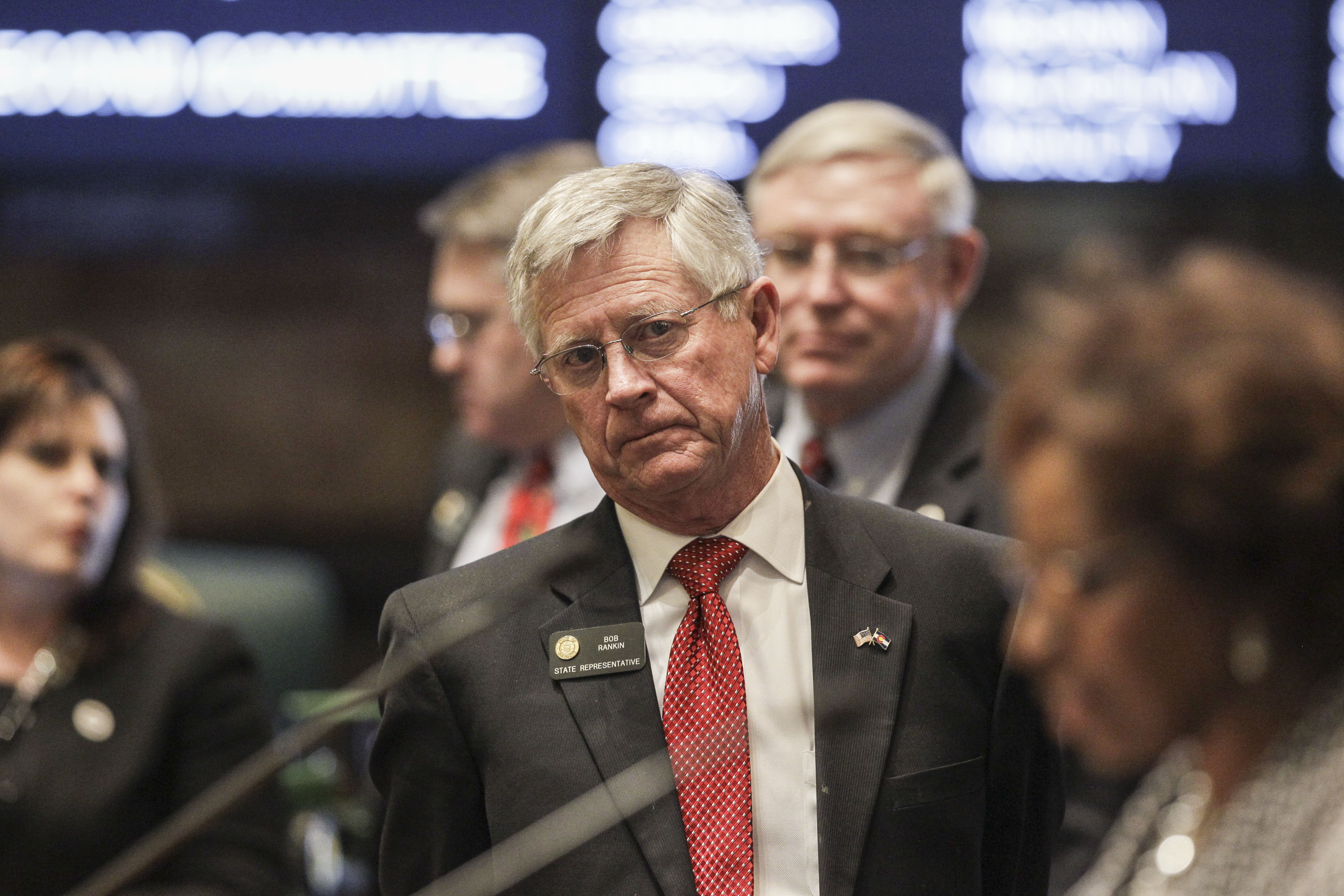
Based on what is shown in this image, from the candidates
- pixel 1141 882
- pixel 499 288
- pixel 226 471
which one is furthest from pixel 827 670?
pixel 226 471

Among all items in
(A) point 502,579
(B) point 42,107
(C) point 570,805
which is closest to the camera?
(C) point 570,805

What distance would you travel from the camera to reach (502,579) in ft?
5.82

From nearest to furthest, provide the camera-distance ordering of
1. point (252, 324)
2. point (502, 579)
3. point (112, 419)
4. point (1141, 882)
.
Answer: point (1141, 882) < point (502, 579) < point (112, 419) < point (252, 324)

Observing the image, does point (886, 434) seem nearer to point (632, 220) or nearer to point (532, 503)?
point (532, 503)

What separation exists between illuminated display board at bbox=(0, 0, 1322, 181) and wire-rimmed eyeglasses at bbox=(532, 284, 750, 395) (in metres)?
2.19

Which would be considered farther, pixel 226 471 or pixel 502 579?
pixel 226 471

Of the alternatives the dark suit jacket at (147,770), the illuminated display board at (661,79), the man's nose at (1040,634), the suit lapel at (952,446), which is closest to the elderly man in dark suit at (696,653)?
the man's nose at (1040,634)

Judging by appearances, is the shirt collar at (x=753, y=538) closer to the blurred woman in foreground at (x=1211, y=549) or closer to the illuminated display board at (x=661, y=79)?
the blurred woman in foreground at (x=1211, y=549)

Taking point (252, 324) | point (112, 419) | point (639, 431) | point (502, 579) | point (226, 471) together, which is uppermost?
point (639, 431)

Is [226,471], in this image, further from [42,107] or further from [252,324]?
[42,107]

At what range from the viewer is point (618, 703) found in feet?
5.45

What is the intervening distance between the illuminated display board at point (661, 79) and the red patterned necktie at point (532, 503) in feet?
3.74

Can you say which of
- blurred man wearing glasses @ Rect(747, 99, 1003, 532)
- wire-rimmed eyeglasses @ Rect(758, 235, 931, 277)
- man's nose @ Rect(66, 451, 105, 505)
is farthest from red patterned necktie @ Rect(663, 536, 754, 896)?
man's nose @ Rect(66, 451, 105, 505)

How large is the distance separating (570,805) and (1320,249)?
3.39 metres
